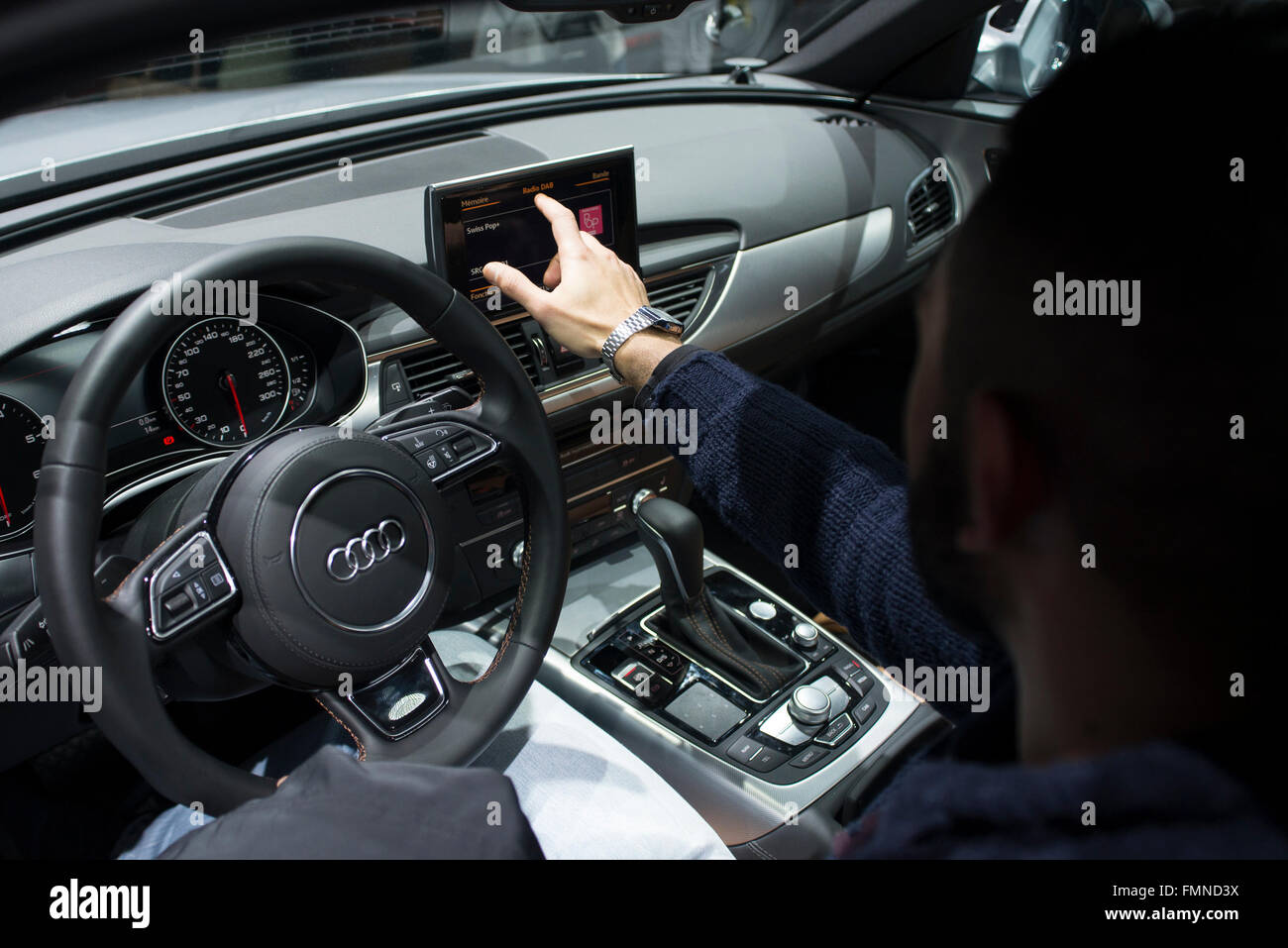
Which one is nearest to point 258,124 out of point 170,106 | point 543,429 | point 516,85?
point 170,106

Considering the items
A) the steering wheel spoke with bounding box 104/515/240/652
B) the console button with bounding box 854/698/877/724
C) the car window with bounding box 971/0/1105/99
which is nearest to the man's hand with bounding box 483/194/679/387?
the steering wheel spoke with bounding box 104/515/240/652

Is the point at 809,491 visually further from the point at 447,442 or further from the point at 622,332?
the point at 447,442

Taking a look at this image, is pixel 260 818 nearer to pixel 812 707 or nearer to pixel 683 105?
pixel 812 707

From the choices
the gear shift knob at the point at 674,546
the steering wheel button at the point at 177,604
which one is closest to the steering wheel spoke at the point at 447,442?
the steering wheel button at the point at 177,604

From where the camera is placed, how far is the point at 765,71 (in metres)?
2.66

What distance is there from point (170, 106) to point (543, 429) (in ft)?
3.27

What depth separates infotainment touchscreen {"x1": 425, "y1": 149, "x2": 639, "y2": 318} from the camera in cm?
139

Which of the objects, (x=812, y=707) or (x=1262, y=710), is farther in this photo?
(x=812, y=707)

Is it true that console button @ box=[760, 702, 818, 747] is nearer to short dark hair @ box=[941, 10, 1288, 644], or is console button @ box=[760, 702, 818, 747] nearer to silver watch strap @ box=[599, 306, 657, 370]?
silver watch strap @ box=[599, 306, 657, 370]

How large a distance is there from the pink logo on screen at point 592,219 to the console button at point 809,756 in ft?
3.10

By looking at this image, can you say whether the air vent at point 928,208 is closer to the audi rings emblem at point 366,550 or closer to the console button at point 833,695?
the console button at point 833,695

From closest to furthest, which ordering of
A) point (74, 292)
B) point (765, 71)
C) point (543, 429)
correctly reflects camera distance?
1. point (74, 292)
2. point (543, 429)
3. point (765, 71)

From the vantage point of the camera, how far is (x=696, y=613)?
1861 millimetres

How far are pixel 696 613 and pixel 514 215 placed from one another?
0.82 metres
